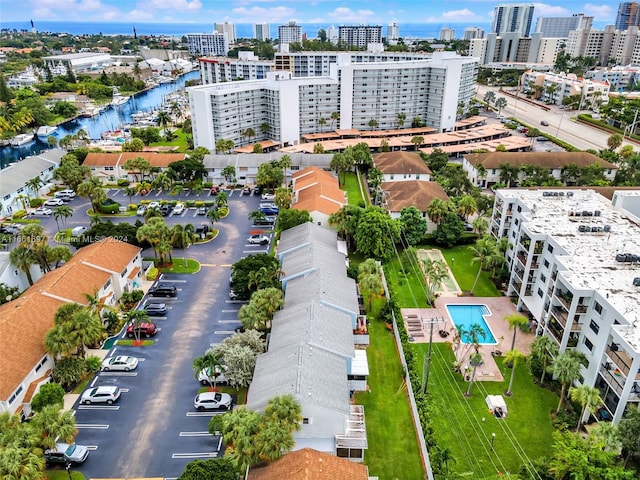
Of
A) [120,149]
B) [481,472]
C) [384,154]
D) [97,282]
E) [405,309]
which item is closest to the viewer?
[481,472]

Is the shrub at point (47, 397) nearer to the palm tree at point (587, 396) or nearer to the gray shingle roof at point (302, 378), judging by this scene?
the gray shingle roof at point (302, 378)

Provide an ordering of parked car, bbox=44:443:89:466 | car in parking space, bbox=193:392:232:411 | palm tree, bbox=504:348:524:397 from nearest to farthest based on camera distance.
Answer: parked car, bbox=44:443:89:466 < car in parking space, bbox=193:392:232:411 < palm tree, bbox=504:348:524:397

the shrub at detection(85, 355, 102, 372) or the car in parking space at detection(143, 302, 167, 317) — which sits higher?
the shrub at detection(85, 355, 102, 372)

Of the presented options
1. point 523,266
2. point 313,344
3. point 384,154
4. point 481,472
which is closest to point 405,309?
point 523,266

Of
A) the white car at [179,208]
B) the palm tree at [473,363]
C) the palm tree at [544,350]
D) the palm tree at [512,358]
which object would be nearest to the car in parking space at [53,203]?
the white car at [179,208]

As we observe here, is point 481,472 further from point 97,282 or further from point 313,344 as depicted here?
point 97,282

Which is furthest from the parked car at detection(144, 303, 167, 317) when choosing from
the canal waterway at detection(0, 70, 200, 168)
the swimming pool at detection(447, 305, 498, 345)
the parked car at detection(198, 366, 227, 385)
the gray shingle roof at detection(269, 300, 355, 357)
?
the canal waterway at detection(0, 70, 200, 168)

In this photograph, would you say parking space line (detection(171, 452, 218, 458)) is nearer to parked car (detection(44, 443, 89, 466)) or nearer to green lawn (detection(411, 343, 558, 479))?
parked car (detection(44, 443, 89, 466))
